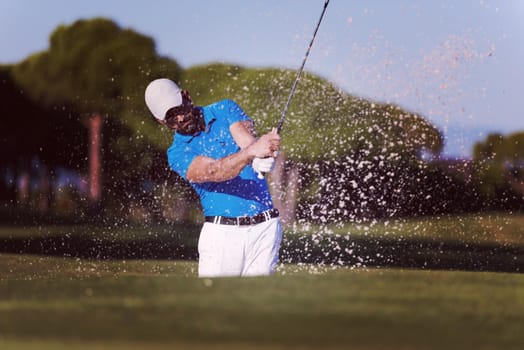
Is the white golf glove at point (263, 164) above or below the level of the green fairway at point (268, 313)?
A: above

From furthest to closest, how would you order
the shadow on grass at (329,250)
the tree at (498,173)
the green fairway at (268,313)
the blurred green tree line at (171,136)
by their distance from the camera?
the tree at (498,173)
the blurred green tree line at (171,136)
the shadow on grass at (329,250)
the green fairway at (268,313)

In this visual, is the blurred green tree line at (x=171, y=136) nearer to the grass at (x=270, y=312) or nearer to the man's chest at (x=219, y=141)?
the man's chest at (x=219, y=141)

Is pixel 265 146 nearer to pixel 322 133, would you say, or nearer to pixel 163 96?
pixel 163 96

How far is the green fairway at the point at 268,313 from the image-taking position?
452 centimetres

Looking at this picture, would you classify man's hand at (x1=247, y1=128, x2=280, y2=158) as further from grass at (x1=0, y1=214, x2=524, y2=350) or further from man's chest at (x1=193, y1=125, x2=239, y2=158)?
grass at (x1=0, y1=214, x2=524, y2=350)

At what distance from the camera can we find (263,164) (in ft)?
22.5

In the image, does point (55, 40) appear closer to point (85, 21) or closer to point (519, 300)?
point (85, 21)

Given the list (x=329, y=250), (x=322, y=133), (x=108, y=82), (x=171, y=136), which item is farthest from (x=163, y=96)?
(x=108, y=82)

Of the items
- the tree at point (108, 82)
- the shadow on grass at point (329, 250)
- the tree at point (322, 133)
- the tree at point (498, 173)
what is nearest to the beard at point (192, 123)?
the shadow on grass at point (329, 250)

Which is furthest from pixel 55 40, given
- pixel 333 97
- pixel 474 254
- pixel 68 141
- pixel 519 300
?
pixel 519 300

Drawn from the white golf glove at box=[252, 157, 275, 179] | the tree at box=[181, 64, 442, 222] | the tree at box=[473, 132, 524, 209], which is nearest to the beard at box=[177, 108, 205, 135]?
the white golf glove at box=[252, 157, 275, 179]

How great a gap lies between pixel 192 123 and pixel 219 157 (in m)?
0.34

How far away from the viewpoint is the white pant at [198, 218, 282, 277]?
708 cm

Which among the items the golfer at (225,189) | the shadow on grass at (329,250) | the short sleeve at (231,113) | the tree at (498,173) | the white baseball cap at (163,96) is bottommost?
the shadow on grass at (329,250)
